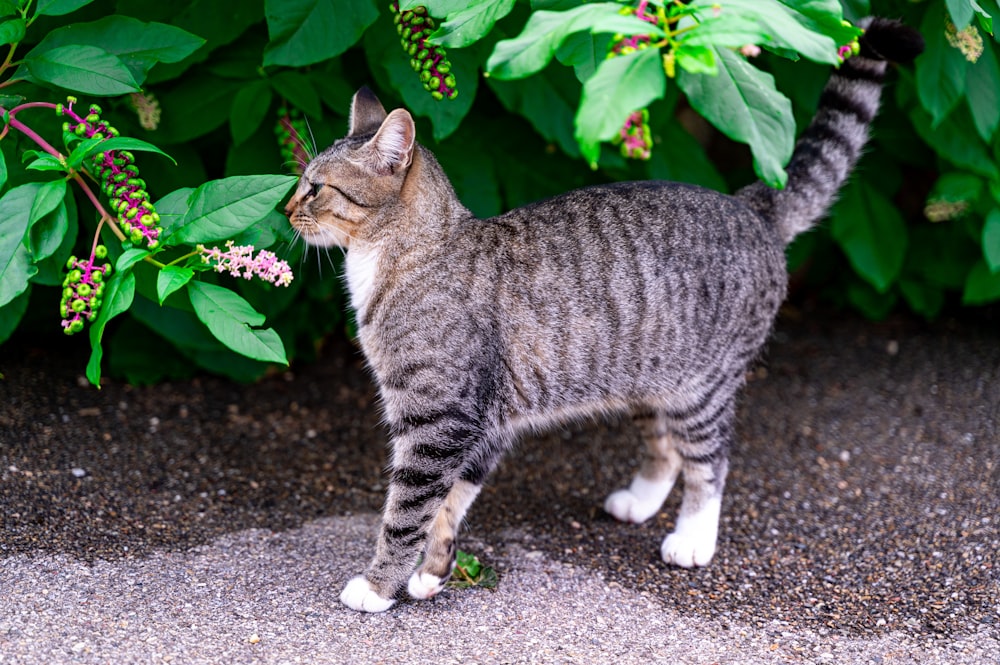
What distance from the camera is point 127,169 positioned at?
2.44 meters

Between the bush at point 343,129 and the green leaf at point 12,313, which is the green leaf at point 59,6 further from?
the green leaf at point 12,313

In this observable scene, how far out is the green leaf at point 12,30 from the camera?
2.33m

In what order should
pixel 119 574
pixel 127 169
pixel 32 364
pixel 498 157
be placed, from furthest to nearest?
pixel 32 364 → pixel 498 157 → pixel 119 574 → pixel 127 169

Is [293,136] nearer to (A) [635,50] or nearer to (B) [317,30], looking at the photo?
(B) [317,30]

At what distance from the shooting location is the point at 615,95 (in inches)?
69.7

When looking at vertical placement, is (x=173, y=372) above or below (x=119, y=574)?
below

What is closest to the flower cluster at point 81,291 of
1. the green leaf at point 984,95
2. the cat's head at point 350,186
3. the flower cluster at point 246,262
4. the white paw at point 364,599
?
the flower cluster at point 246,262

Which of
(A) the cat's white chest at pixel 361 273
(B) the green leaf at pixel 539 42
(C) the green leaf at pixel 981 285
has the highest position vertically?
(B) the green leaf at pixel 539 42

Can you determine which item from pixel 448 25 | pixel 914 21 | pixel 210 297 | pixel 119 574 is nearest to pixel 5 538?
pixel 119 574

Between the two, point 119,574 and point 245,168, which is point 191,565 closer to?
point 119,574

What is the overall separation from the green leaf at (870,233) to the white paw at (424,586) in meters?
2.43

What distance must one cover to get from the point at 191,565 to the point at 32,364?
5.33 feet

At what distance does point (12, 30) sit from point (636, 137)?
68.9 inches

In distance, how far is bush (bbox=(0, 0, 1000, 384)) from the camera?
193 centimetres
